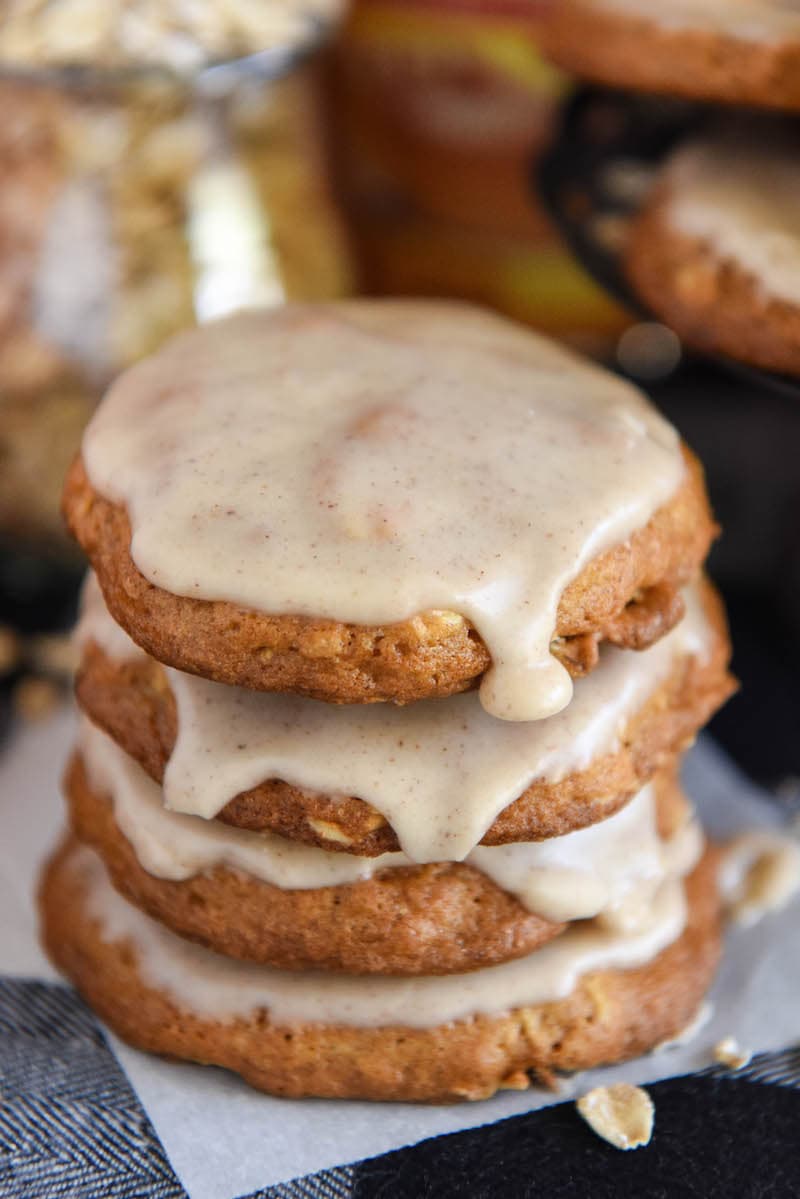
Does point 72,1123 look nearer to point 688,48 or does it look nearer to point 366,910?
point 366,910

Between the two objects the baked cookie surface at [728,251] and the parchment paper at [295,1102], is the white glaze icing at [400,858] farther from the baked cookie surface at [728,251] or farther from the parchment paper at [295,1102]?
the baked cookie surface at [728,251]

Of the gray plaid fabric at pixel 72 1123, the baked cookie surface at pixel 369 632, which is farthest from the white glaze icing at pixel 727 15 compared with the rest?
the gray plaid fabric at pixel 72 1123

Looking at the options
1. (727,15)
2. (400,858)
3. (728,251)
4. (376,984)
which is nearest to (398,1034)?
(376,984)

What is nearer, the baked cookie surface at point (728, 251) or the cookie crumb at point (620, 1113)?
the cookie crumb at point (620, 1113)

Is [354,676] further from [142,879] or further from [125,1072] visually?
[125,1072]

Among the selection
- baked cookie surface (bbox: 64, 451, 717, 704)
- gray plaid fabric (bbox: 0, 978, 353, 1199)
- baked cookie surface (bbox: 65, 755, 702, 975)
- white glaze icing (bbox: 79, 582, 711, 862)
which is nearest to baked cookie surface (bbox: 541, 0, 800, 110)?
baked cookie surface (bbox: 64, 451, 717, 704)

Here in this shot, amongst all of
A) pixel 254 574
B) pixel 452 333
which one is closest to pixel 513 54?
pixel 452 333
